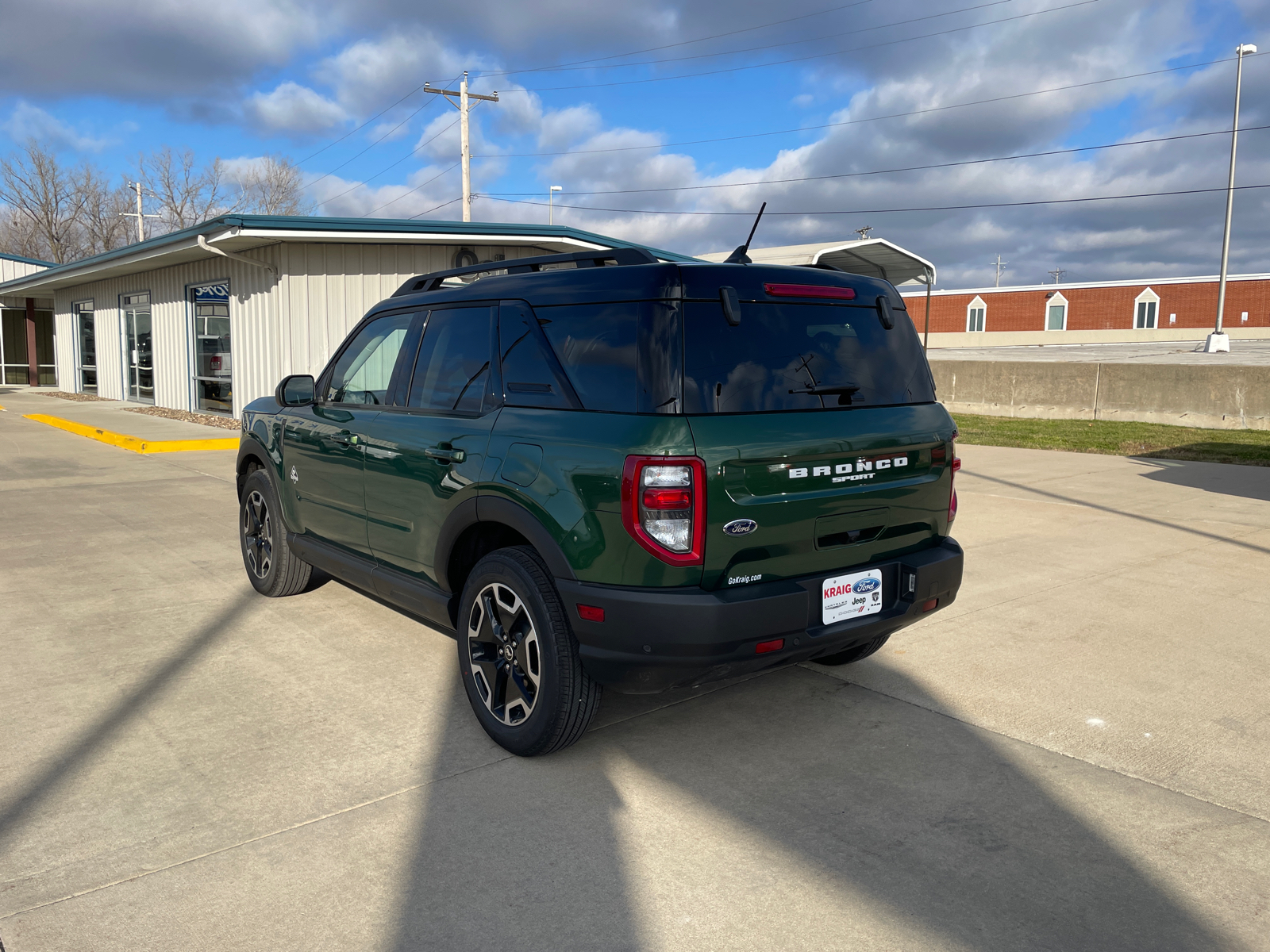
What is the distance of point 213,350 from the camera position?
19750 mm

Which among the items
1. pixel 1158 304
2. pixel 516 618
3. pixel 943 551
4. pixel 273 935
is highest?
pixel 1158 304

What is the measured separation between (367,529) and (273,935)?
7.61 ft

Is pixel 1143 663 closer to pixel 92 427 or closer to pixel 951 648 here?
pixel 951 648

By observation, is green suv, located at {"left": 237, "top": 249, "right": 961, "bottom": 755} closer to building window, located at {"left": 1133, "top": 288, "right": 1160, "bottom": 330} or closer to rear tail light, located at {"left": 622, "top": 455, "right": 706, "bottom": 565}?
rear tail light, located at {"left": 622, "top": 455, "right": 706, "bottom": 565}

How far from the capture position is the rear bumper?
10.4ft

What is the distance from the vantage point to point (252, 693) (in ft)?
14.3

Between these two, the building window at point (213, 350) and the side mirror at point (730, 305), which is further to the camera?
the building window at point (213, 350)

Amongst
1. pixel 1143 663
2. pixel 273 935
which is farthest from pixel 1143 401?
pixel 273 935

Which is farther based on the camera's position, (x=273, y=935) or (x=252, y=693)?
(x=252, y=693)

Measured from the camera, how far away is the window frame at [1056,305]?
59.2 m

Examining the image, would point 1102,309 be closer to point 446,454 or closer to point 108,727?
Result: point 446,454

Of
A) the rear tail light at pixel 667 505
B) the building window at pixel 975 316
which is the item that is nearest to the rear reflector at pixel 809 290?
the rear tail light at pixel 667 505

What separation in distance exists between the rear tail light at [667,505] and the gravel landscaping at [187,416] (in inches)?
601

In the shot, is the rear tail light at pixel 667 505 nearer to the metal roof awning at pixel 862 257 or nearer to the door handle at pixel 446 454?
the door handle at pixel 446 454
